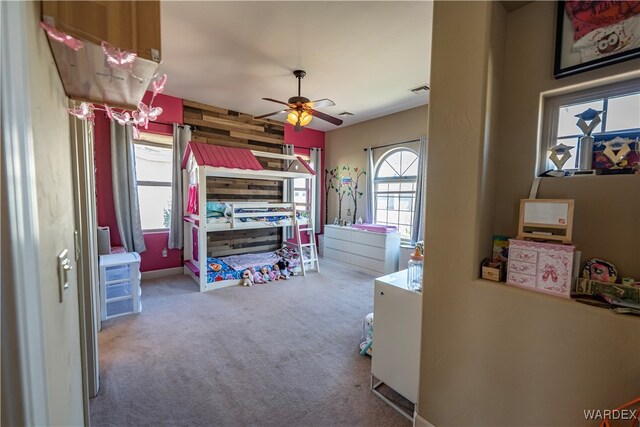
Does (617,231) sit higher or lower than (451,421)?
higher

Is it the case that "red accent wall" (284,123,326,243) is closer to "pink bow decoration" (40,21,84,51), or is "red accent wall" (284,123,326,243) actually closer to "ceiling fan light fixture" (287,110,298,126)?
"ceiling fan light fixture" (287,110,298,126)

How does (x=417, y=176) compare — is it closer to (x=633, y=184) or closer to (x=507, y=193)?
(x=507, y=193)

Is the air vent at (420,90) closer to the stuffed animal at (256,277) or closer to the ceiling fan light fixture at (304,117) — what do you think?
the ceiling fan light fixture at (304,117)

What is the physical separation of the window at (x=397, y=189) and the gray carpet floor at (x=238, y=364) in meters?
2.05

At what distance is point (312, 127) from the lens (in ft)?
19.3

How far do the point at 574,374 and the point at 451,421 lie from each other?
681 mm

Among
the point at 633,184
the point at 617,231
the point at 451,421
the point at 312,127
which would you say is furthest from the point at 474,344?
the point at 312,127

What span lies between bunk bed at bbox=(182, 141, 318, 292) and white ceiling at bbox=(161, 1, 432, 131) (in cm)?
95

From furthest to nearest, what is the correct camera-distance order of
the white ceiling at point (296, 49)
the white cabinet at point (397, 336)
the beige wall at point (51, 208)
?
the white ceiling at point (296, 49) → the white cabinet at point (397, 336) → the beige wall at point (51, 208)

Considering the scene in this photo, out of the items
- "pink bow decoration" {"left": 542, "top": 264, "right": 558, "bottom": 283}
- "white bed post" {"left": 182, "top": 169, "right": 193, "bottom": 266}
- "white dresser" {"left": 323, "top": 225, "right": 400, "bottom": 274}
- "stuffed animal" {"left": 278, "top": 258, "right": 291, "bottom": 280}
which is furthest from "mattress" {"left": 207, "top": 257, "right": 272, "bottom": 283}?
"pink bow decoration" {"left": 542, "top": 264, "right": 558, "bottom": 283}

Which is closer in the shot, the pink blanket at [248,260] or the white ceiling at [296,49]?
the white ceiling at [296,49]

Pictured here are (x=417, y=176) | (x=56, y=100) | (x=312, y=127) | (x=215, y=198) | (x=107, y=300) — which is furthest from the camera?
(x=312, y=127)

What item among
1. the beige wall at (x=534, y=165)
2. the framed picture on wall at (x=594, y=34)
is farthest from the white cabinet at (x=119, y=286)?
the framed picture on wall at (x=594, y=34)

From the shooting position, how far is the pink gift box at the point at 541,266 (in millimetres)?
1188
